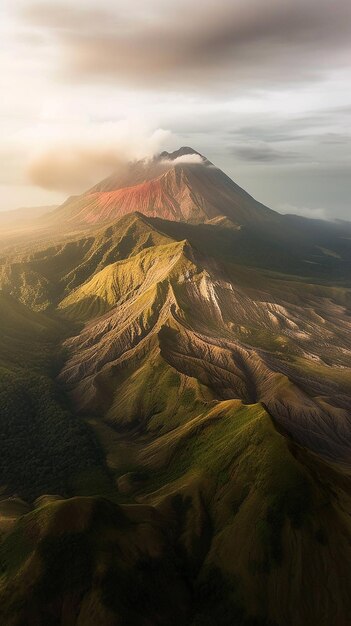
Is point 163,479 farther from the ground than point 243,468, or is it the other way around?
point 243,468

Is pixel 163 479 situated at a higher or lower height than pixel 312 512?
lower

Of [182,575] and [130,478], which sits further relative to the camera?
[130,478]

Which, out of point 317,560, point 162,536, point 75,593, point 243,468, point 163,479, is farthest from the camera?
point 163,479

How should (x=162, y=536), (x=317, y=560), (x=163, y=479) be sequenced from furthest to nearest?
1. (x=163, y=479)
2. (x=162, y=536)
3. (x=317, y=560)

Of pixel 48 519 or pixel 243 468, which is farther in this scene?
pixel 243 468

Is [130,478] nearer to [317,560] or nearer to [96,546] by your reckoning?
[96,546]

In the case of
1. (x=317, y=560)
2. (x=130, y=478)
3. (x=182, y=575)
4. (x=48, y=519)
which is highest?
(x=48, y=519)

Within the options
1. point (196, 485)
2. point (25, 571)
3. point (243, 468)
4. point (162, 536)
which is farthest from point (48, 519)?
point (243, 468)

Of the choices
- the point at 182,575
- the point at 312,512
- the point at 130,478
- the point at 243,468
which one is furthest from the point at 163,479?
the point at 312,512

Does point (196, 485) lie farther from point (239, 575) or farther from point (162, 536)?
point (239, 575)
